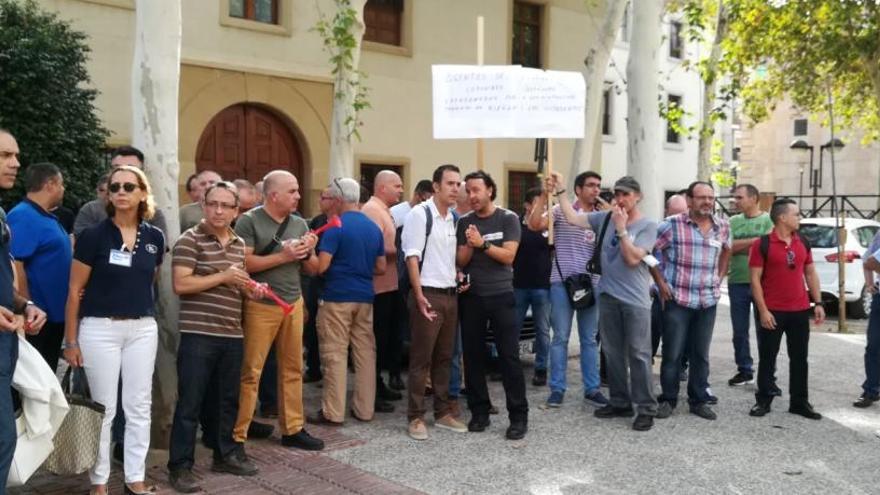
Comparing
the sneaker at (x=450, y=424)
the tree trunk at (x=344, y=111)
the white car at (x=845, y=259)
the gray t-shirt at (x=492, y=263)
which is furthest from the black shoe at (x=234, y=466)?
Answer: the white car at (x=845, y=259)

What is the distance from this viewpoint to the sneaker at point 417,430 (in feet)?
20.7

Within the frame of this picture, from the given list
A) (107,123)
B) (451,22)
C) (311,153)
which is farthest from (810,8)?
(107,123)

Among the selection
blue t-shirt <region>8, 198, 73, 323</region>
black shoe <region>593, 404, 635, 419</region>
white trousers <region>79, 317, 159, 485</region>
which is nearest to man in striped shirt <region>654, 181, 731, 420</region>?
black shoe <region>593, 404, 635, 419</region>

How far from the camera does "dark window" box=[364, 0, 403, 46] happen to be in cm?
1702

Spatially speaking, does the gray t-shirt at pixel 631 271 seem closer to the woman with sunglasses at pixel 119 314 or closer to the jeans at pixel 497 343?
the jeans at pixel 497 343

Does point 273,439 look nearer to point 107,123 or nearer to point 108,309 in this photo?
point 108,309

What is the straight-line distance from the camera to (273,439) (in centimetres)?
627

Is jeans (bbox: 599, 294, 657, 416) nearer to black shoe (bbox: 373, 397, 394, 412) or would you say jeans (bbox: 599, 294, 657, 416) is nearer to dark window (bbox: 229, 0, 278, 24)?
black shoe (bbox: 373, 397, 394, 412)

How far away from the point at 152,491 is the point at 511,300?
2.90 metres

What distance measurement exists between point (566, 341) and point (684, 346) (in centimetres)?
100

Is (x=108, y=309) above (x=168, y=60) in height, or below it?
below

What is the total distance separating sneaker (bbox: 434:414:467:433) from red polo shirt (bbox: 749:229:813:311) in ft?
9.37

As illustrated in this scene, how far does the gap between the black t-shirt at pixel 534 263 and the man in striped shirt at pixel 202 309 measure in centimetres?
357

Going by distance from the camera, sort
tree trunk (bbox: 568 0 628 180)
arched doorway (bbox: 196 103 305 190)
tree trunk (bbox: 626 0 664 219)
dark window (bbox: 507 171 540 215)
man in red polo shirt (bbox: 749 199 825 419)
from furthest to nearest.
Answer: dark window (bbox: 507 171 540 215) → arched doorway (bbox: 196 103 305 190) → tree trunk (bbox: 568 0 628 180) → tree trunk (bbox: 626 0 664 219) → man in red polo shirt (bbox: 749 199 825 419)
